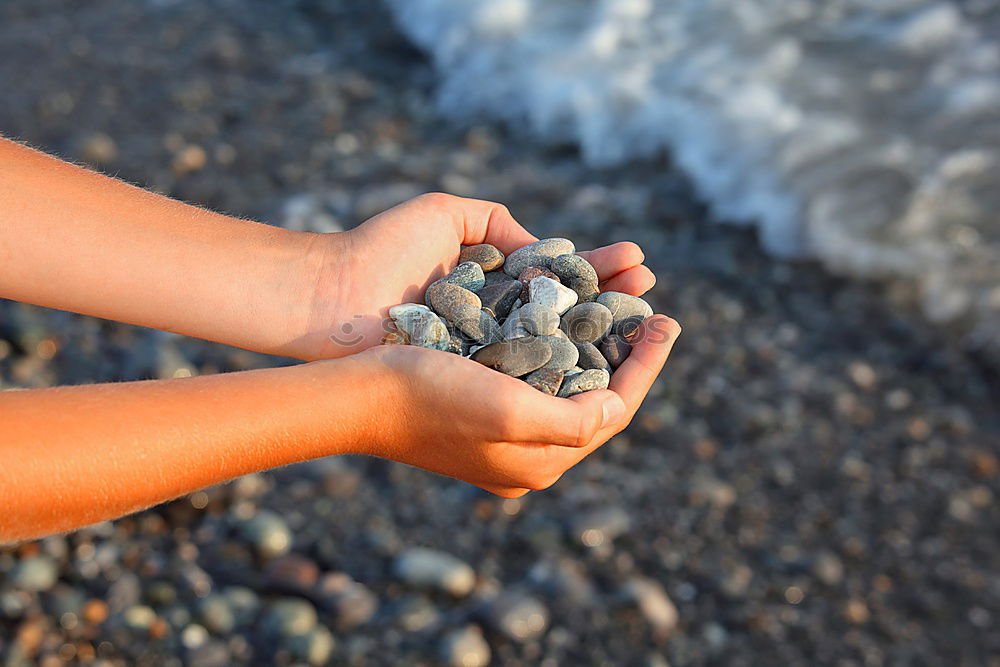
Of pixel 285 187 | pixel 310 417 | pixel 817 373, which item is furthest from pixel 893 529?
pixel 285 187

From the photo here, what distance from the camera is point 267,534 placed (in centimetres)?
243

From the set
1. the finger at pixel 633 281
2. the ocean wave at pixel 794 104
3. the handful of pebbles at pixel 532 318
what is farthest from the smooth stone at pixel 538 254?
the ocean wave at pixel 794 104

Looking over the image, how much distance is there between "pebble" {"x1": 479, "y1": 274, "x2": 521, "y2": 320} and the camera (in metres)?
1.86

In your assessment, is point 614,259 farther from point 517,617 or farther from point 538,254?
point 517,617

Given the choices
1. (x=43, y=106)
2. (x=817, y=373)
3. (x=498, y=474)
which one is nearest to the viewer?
(x=498, y=474)

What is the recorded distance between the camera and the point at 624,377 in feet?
5.56

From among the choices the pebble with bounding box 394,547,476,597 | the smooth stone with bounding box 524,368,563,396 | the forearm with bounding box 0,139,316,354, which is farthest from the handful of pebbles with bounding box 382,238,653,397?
the pebble with bounding box 394,547,476,597

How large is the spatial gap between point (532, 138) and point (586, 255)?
7.80ft

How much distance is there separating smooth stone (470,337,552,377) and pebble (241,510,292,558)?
101 centimetres

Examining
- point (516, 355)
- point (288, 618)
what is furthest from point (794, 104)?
point (288, 618)

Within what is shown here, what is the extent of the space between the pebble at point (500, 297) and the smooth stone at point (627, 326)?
203 millimetres

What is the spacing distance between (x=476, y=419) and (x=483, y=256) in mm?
539

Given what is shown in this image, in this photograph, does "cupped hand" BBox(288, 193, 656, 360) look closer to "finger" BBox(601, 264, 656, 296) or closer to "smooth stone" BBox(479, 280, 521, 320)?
"finger" BBox(601, 264, 656, 296)

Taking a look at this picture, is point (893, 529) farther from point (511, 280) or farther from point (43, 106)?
point (43, 106)
